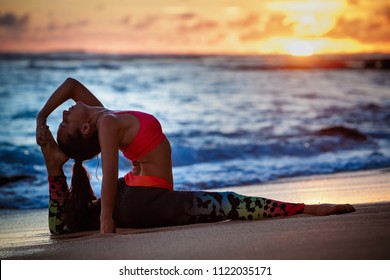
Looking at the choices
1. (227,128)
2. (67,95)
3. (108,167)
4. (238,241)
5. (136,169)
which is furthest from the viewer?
(227,128)

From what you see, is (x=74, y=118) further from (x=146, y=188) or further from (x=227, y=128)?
(x=227, y=128)

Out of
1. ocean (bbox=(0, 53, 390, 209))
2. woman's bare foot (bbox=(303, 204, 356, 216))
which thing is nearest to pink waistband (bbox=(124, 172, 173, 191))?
woman's bare foot (bbox=(303, 204, 356, 216))

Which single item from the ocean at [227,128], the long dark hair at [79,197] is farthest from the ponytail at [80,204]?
the ocean at [227,128]

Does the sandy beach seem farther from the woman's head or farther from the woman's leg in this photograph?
the woman's head

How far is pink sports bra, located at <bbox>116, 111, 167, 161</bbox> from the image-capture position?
3076 millimetres

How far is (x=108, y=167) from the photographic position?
2.89 m

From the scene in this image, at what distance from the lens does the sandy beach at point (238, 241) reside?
7.82 ft

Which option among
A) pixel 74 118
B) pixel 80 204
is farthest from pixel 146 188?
pixel 74 118

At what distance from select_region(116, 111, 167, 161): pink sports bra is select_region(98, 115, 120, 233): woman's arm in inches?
5.5

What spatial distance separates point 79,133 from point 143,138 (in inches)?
11.8

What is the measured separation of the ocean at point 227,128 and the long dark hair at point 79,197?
1550 mm
